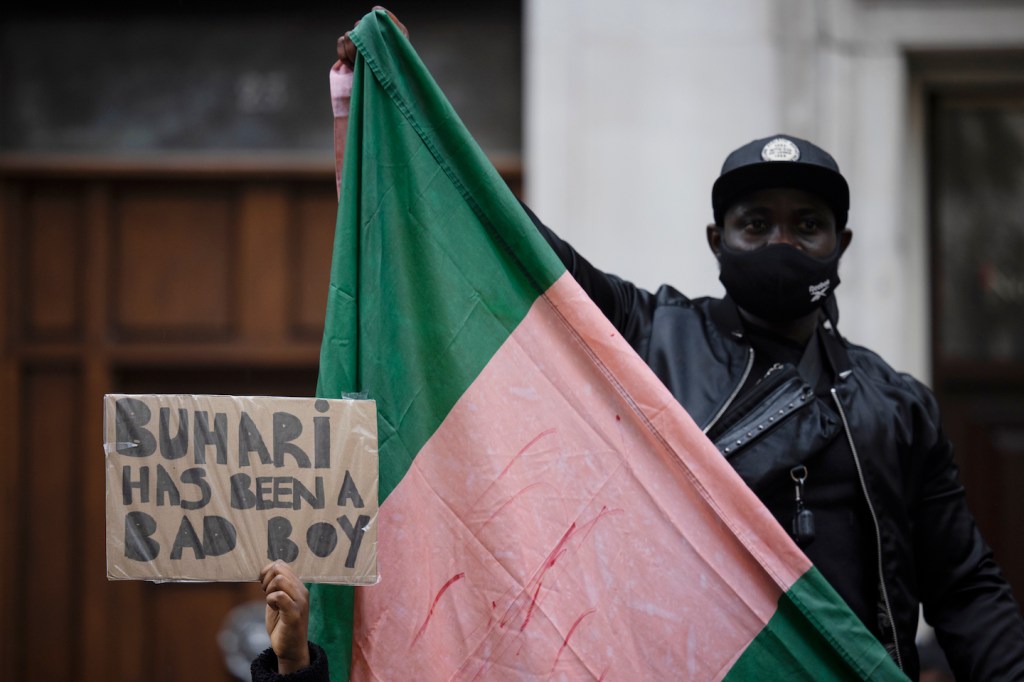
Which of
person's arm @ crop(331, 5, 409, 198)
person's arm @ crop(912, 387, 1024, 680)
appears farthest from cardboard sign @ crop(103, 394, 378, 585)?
person's arm @ crop(912, 387, 1024, 680)

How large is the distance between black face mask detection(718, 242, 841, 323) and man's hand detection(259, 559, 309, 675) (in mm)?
1100

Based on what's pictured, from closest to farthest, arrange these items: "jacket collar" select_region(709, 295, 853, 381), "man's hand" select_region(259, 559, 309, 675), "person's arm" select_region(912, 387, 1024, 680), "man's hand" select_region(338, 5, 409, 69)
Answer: "man's hand" select_region(259, 559, 309, 675) → "man's hand" select_region(338, 5, 409, 69) → "person's arm" select_region(912, 387, 1024, 680) → "jacket collar" select_region(709, 295, 853, 381)

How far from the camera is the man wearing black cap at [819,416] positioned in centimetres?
246

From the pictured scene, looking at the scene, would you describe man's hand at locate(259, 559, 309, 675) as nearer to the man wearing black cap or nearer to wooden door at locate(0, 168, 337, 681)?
the man wearing black cap

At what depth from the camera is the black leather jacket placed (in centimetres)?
246

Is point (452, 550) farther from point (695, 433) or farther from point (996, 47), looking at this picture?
point (996, 47)

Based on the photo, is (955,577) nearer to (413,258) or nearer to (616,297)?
(616,297)

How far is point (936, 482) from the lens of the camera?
8.47ft

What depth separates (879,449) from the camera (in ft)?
8.17

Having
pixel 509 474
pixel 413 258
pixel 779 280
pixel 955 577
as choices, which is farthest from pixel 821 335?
pixel 413 258

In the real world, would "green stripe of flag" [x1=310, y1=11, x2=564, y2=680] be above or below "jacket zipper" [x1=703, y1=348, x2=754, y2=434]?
above

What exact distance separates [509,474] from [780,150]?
874 mm

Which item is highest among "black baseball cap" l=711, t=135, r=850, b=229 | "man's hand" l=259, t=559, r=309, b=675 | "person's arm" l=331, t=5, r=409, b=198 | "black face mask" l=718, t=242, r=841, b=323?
"person's arm" l=331, t=5, r=409, b=198

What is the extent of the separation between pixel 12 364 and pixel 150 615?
4.08 feet
